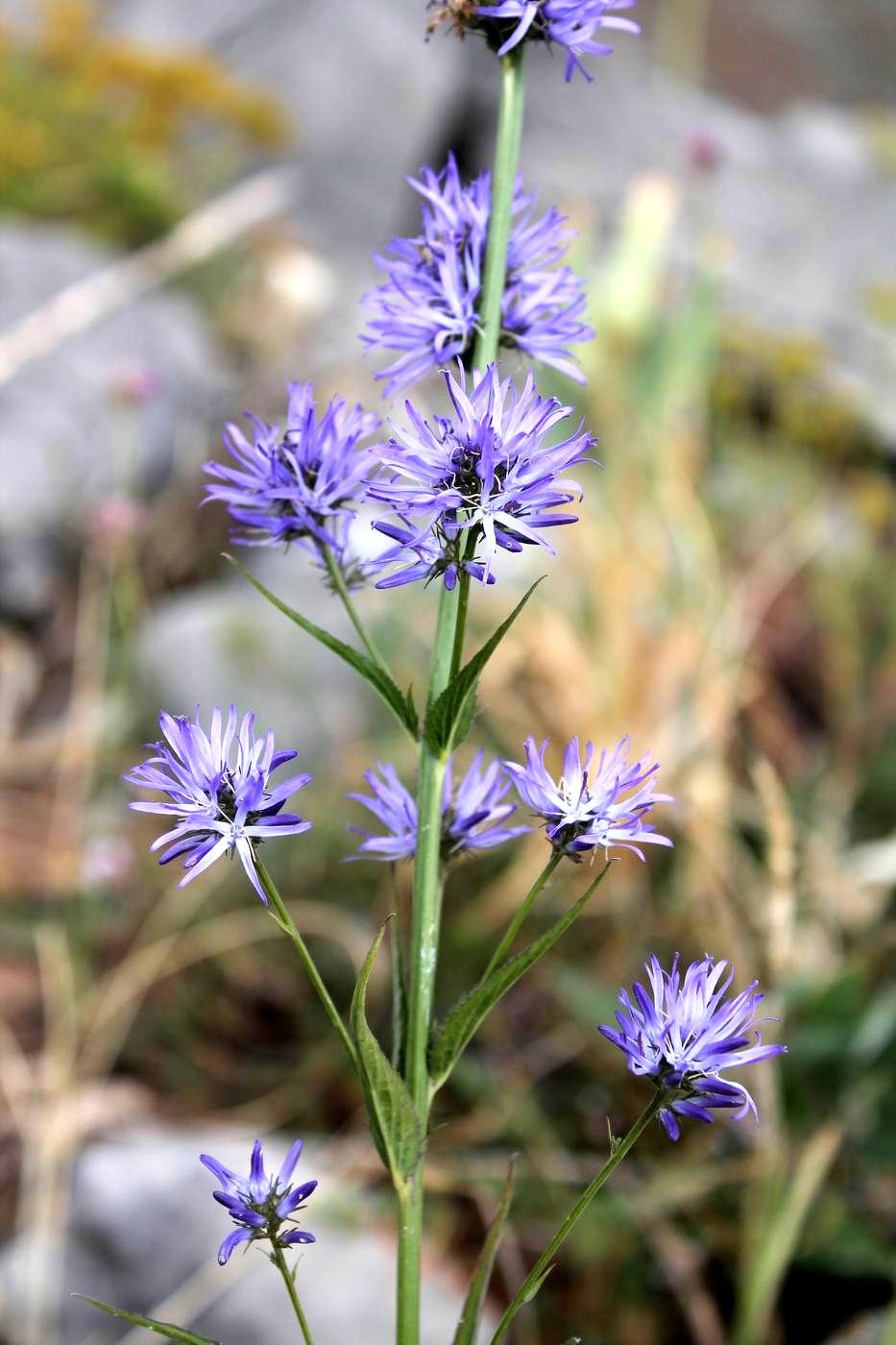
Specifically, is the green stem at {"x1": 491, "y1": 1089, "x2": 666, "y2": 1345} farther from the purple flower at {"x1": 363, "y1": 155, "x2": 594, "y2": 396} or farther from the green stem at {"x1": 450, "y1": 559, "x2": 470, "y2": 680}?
the purple flower at {"x1": 363, "y1": 155, "x2": 594, "y2": 396}

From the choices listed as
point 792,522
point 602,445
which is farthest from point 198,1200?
point 792,522

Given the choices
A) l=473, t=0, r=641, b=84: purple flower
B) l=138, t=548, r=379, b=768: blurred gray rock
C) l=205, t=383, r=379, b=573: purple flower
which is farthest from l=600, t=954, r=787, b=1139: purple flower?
l=138, t=548, r=379, b=768: blurred gray rock

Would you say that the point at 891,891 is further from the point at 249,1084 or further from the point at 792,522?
the point at 792,522

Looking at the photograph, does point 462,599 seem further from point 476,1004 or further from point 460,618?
point 476,1004

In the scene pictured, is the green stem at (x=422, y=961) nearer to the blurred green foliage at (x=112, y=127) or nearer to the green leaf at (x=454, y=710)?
the green leaf at (x=454, y=710)

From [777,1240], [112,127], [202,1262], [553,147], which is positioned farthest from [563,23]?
[553,147]
